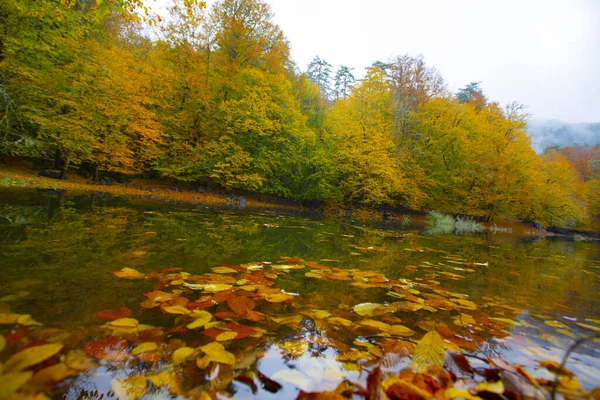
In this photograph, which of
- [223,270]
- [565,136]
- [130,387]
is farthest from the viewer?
[565,136]

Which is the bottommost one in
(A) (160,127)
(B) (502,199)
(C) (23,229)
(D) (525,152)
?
(C) (23,229)

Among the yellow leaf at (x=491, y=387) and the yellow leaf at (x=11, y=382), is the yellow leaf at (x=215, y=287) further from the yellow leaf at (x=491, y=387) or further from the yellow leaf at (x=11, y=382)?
the yellow leaf at (x=491, y=387)

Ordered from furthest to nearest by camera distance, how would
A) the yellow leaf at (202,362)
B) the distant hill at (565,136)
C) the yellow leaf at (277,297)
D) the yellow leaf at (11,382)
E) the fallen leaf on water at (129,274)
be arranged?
the distant hill at (565,136) → the fallen leaf on water at (129,274) → the yellow leaf at (277,297) → the yellow leaf at (202,362) → the yellow leaf at (11,382)

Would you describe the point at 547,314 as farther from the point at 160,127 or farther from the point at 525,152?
the point at 525,152

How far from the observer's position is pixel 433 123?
56.6 ft

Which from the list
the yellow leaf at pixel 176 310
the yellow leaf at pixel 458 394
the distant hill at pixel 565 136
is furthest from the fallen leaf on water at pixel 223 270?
the distant hill at pixel 565 136

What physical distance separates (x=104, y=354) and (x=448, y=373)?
126cm

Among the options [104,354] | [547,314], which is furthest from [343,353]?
[547,314]

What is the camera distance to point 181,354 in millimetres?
996

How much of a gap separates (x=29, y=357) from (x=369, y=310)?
4.89 feet

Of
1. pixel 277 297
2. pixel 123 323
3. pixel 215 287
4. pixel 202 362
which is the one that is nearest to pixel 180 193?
pixel 215 287

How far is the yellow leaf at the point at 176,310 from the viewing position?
1.35m

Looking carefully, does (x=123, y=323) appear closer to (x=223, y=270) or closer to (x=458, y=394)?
(x=223, y=270)

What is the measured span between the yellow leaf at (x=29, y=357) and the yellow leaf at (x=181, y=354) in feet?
1.26
